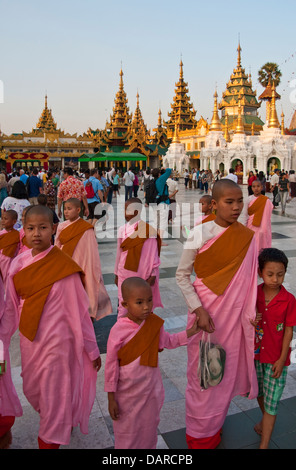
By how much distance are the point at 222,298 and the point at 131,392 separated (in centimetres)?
73

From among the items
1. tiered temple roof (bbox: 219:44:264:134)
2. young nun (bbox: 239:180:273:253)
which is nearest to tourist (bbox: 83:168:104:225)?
young nun (bbox: 239:180:273:253)

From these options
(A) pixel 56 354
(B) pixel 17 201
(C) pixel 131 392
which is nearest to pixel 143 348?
(C) pixel 131 392

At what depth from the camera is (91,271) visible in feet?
13.6

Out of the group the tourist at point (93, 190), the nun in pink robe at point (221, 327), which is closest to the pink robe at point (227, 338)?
the nun in pink robe at point (221, 327)

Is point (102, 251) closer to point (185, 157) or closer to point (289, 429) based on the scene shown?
point (289, 429)

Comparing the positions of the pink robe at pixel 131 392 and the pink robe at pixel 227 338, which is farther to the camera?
the pink robe at pixel 227 338

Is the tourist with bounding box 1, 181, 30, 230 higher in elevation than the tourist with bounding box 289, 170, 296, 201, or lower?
lower

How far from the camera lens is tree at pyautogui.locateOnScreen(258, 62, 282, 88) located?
49.4m

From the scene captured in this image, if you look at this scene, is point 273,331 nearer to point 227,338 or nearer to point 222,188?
point 227,338

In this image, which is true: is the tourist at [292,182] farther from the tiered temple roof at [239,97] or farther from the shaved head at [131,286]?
the tiered temple roof at [239,97]

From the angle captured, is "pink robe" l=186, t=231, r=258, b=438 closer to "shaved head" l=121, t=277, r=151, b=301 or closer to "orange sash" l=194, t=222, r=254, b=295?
"orange sash" l=194, t=222, r=254, b=295

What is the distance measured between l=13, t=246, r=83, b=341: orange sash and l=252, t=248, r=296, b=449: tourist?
1.14 metres

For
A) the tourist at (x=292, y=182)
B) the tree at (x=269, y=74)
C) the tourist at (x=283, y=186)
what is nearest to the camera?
the tourist at (x=283, y=186)

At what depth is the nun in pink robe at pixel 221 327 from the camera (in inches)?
89.2
